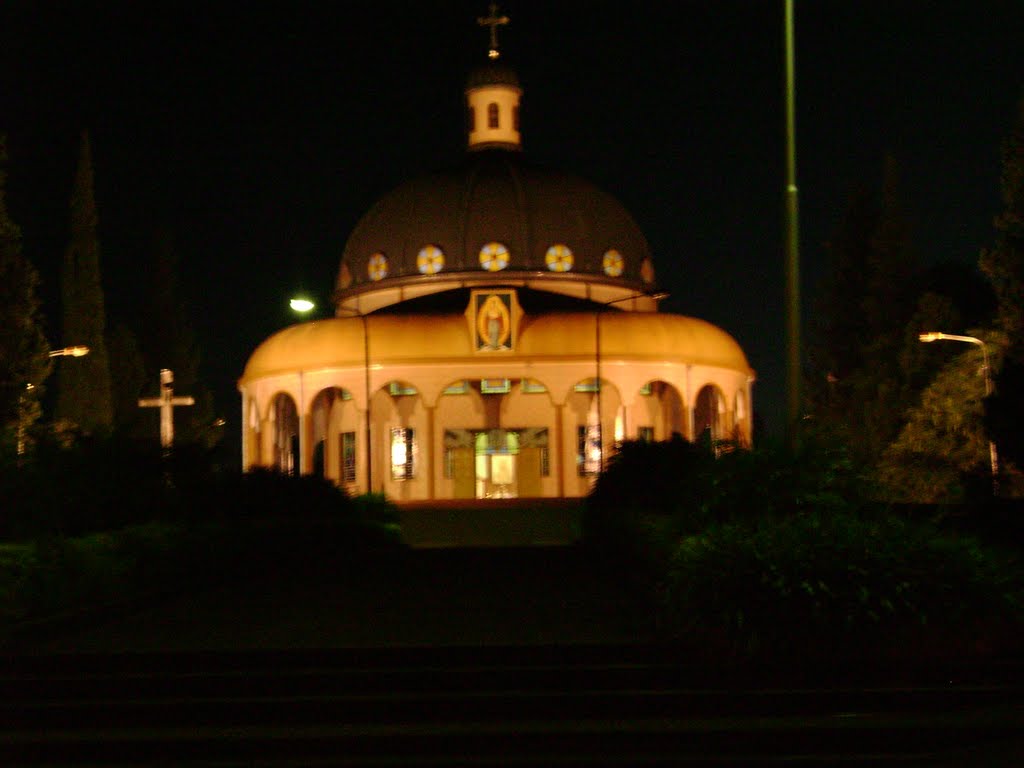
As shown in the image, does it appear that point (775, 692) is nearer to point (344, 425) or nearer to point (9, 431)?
point (9, 431)

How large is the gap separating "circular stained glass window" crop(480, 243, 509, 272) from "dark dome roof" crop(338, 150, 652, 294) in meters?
0.20

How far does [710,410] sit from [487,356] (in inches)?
464

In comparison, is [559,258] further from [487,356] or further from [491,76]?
[491,76]

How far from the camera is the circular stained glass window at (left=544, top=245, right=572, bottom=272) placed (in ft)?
234

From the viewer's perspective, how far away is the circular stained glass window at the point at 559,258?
71.2 m

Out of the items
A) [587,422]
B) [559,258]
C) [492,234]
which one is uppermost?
[492,234]

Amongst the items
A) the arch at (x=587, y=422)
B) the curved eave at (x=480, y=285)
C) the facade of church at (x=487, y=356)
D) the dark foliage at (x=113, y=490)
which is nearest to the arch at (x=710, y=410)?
the facade of church at (x=487, y=356)

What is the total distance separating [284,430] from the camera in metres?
70.9

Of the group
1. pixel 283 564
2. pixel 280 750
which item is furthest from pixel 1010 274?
pixel 280 750

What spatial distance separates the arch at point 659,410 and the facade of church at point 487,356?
3.5 inches

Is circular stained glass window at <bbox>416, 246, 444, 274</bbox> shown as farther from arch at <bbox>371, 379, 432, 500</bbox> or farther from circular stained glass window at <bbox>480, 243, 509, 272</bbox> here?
arch at <bbox>371, 379, 432, 500</bbox>

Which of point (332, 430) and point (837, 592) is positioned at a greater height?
point (332, 430)

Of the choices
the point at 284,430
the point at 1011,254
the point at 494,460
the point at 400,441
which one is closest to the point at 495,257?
the point at 400,441

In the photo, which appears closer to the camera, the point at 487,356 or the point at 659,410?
the point at 487,356
